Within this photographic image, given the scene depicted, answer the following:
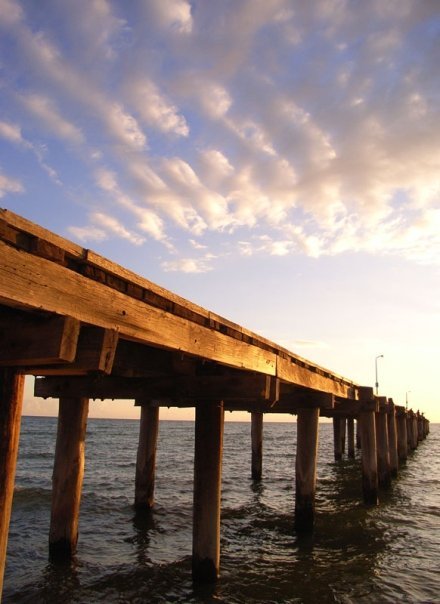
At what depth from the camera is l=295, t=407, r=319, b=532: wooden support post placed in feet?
34.7

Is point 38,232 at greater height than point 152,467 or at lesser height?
greater

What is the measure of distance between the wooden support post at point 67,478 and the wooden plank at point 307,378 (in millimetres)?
3421

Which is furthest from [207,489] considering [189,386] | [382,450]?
[382,450]

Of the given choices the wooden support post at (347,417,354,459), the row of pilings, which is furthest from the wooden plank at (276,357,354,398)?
the wooden support post at (347,417,354,459)

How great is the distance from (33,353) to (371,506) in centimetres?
1290

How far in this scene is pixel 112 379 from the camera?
8.06 m

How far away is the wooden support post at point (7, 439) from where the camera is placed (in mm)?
3588

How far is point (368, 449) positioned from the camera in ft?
46.2

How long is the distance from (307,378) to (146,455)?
5223 mm

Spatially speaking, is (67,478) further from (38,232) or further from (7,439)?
(38,232)

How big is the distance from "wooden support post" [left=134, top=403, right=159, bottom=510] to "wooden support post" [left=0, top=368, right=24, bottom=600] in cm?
817

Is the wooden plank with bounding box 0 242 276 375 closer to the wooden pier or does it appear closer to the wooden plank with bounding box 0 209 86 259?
the wooden pier

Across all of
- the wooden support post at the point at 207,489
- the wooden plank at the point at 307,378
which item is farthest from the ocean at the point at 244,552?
the wooden plank at the point at 307,378

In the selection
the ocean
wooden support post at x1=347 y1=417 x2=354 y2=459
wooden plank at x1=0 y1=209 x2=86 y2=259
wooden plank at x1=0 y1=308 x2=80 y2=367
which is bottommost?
the ocean
